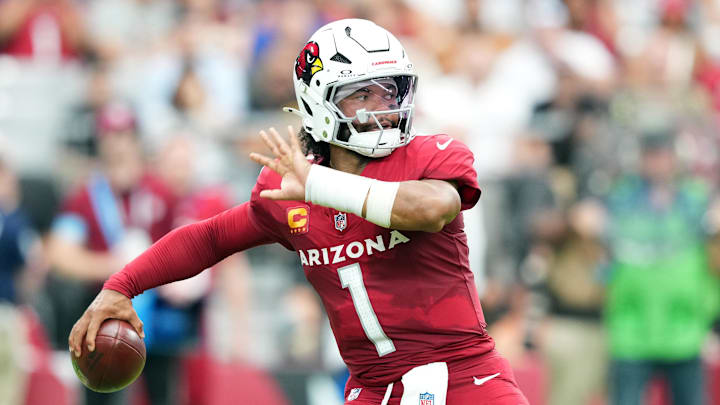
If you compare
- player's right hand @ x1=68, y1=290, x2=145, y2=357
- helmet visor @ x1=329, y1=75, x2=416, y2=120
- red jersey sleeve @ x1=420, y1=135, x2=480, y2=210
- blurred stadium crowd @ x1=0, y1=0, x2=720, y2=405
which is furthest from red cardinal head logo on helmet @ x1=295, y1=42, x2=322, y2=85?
blurred stadium crowd @ x1=0, y1=0, x2=720, y2=405

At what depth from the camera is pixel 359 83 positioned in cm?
402

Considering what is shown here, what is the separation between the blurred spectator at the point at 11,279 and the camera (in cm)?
774

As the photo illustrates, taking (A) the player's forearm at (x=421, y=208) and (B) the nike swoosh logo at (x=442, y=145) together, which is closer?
(A) the player's forearm at (x=421, y=208)

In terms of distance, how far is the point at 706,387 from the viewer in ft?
26.8

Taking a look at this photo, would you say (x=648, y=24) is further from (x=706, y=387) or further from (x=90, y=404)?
(x=90, y=404)

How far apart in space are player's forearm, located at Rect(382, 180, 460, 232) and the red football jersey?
0.73ft

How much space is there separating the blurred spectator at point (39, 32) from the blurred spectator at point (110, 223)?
91.3 inches

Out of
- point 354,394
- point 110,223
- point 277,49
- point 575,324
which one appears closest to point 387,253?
point 354,394

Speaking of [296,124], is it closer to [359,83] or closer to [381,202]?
[359,83]

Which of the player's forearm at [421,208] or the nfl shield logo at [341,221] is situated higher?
the player's forearm at [421,208]

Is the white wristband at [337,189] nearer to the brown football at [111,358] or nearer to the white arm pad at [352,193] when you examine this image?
the white arm pad at [352,193]

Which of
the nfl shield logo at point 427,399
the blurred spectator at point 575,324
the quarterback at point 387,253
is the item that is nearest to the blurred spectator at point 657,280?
the blurred spectator at point 575,324

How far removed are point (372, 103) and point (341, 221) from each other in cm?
45

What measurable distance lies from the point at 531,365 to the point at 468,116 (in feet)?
6.91
